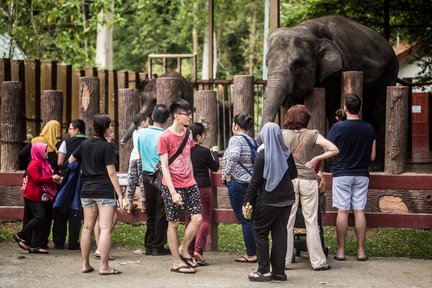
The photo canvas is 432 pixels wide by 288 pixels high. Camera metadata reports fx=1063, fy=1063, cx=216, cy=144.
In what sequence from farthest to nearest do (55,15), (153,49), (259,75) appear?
(259,75) → (153,49) → (55,15)

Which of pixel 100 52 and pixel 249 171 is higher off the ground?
pixel 100 52

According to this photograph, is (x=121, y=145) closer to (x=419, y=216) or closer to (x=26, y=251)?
(x=26, y=251)

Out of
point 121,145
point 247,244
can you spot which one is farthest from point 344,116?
point 121,145

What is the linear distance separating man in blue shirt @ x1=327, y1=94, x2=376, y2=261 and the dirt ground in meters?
0.46

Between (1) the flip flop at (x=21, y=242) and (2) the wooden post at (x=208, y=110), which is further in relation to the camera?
(2) the wooden post at (x=208, y=110)

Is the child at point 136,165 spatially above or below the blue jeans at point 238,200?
above

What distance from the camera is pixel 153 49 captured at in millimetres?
47875

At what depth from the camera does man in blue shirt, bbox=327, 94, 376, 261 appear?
11.7m

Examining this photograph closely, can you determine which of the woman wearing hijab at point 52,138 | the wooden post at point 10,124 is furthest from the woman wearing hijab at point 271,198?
the wooden post at point 10,124

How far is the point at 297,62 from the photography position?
15984 mm

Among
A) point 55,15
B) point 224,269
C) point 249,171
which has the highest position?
point 55,15

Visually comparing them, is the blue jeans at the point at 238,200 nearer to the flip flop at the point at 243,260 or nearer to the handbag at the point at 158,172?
the flip flop at the point at 243,260

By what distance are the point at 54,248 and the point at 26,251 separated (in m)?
0.41

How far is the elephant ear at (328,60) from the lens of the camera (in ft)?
53.7
